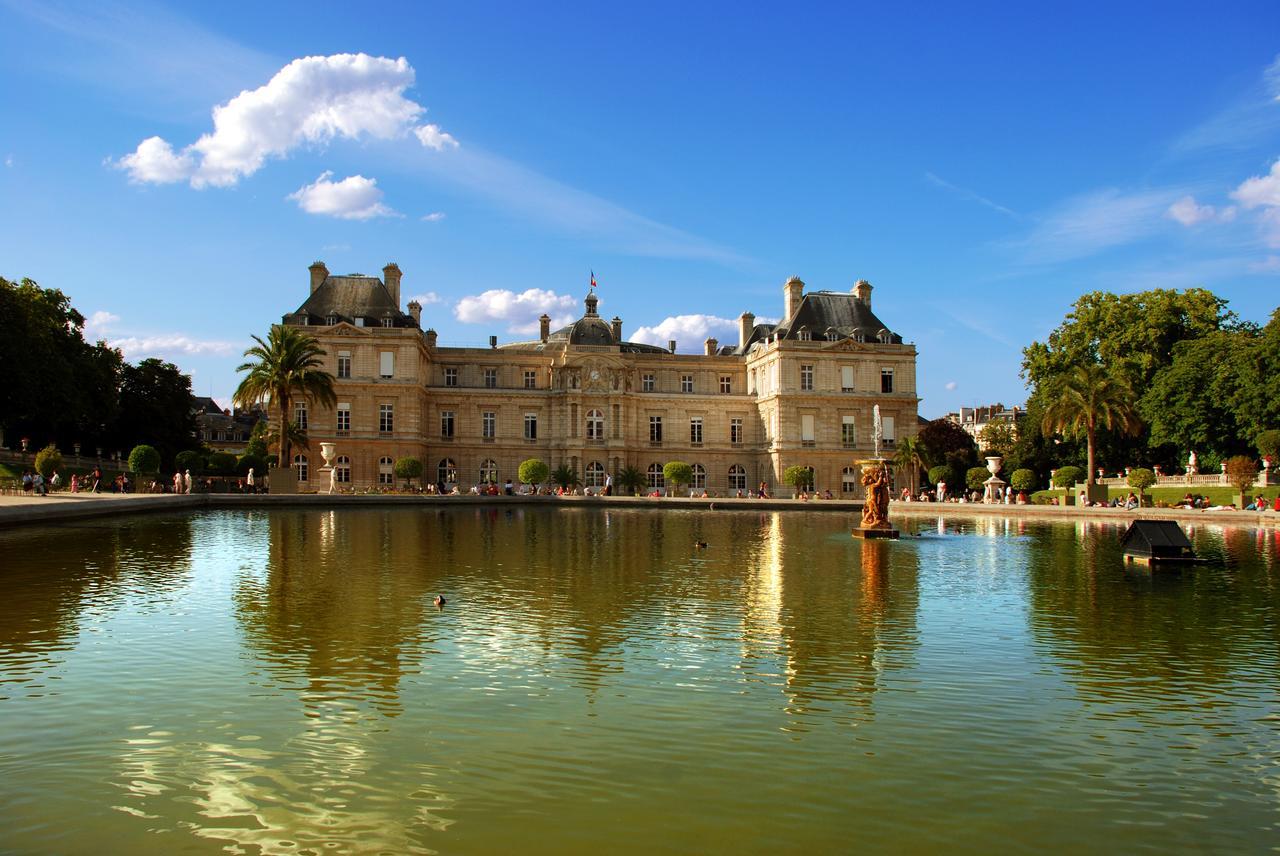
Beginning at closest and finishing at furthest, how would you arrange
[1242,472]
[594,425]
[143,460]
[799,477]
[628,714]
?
[628,714], [1242,472], [143,460], [799,477], [594,425]

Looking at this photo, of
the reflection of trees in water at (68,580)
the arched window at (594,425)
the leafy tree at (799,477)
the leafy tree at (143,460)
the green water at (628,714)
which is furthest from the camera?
the arched window at (594,425)

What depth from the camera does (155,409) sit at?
2662 inches

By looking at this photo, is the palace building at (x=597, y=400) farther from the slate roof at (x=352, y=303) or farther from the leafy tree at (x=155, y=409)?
the leafy tree at (x=155, y=409)

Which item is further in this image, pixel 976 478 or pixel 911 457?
pixel 911 457

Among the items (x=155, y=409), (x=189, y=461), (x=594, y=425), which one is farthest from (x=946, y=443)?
(x=155, y=409)

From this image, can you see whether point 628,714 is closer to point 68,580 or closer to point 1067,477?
point 68,580

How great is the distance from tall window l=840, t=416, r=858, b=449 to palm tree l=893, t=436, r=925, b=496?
3.25m

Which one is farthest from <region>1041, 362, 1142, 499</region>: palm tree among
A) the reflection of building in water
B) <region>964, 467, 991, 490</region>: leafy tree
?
the reflection of building in water

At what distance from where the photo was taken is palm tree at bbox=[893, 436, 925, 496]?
5997 cm

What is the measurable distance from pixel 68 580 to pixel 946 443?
67791mm

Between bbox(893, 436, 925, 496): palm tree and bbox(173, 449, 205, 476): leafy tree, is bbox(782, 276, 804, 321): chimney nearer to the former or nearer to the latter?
bbox(893, 436, 925, 496): palm tree

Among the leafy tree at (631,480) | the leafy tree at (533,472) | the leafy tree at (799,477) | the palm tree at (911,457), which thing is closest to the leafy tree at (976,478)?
the palm tree at (911,457)

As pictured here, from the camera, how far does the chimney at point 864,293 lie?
6919 centimetres

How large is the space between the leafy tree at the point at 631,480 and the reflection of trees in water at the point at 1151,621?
41.0m
